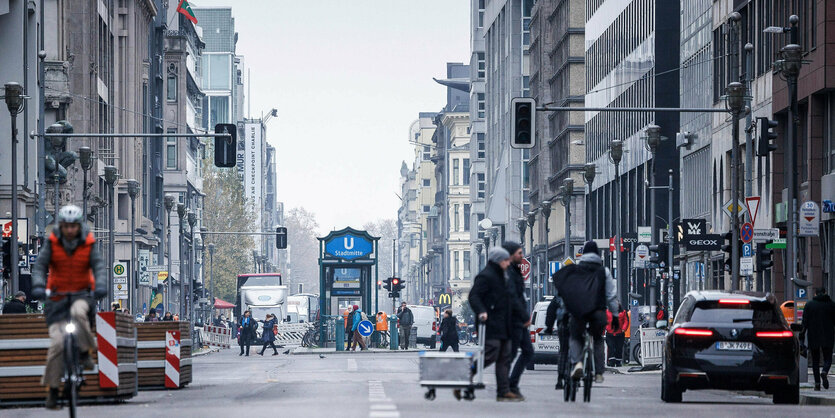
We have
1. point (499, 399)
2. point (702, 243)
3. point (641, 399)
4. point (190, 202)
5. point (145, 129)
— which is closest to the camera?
point (499, 399)

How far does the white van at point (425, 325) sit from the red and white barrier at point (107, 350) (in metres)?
55.9

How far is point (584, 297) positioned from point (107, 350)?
19.0 feet

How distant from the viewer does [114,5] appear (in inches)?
3615

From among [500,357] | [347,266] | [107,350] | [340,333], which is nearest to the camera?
[500,357]

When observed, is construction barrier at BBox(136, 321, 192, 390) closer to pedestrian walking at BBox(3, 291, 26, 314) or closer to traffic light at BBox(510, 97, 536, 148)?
pedestrian walking at BBox(3, 291, 26, 314)

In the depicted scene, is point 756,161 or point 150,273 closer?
point 756,161

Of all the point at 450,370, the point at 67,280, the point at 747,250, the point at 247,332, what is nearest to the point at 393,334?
the point at 247,332

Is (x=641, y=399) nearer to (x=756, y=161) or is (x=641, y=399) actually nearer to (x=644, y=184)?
(x=756, y=161)

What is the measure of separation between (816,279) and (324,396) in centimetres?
2615

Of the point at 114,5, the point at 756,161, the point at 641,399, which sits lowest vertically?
the point at 641,399

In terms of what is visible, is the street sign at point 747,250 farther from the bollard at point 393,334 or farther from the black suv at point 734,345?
the bollard at point 393,334

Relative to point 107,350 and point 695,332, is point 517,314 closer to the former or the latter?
point 695,332

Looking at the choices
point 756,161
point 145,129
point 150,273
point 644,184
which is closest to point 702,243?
point 756,161

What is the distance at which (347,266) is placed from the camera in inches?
2623
